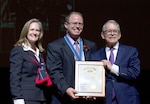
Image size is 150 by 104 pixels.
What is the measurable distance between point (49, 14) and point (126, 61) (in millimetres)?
3237

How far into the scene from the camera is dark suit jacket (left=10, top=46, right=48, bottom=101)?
3.21 metres

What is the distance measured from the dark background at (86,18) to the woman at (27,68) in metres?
2.86

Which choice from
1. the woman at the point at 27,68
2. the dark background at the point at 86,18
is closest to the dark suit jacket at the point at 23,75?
the woman at the point at 27,68

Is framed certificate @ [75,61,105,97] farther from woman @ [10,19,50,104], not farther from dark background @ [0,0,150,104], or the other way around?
dark background @ [0,0,150,104]

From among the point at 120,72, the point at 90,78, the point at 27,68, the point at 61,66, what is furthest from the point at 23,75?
the point at 120,72

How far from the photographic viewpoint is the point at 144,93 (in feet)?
22.8

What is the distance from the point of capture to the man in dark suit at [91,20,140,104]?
3230 millimetres

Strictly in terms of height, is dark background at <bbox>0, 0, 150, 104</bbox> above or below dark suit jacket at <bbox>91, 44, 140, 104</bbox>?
above

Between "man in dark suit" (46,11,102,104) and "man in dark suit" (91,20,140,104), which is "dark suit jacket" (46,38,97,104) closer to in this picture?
"man in dark suit" (46,11,102,104)

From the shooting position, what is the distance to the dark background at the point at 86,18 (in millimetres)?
6230

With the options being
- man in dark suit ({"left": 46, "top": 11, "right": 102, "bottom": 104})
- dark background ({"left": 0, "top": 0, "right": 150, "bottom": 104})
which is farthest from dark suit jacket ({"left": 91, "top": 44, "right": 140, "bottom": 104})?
dark background ({"left": 0, "top": 0, "right": 150, "bottom": 104})

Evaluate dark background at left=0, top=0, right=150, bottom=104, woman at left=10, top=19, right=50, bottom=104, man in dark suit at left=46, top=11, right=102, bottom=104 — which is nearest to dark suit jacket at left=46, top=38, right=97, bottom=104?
man in dark suit at left=46, top=11, right=102, bottom=104

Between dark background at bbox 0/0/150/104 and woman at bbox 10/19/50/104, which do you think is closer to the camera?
woman at bbox 10/19/50/104

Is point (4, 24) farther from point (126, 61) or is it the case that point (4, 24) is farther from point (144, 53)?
point (126, 61)
